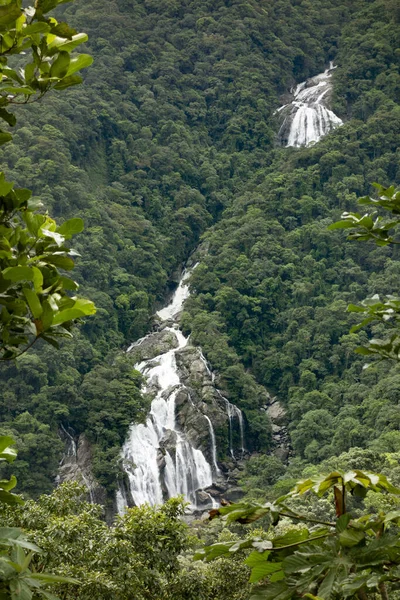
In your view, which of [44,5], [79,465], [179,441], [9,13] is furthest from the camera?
[179,441]

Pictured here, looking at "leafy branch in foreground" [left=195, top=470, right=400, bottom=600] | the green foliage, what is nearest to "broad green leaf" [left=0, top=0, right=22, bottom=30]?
"leafy branch in foreground" [left=195, top=470, right=400, bottom=600]

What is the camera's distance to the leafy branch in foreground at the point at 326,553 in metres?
1.23

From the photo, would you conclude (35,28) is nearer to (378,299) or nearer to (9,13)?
(9,13)

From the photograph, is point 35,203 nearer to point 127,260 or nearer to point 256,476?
point 256,476

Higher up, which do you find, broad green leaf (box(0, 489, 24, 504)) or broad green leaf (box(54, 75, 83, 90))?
broad green leaf (box(54, 75, 83, 90))

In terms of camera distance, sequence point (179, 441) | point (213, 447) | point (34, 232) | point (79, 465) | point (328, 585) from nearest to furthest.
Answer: point (328, 585) < point (34, 232) < point (79, 465) < point (179, 441) < point (213, 447)

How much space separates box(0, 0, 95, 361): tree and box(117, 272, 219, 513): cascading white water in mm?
21501

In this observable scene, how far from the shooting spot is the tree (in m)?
1.39

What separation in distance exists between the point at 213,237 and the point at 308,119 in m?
13.1

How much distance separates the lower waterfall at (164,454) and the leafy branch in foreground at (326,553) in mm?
20698

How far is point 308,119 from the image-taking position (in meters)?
45.3

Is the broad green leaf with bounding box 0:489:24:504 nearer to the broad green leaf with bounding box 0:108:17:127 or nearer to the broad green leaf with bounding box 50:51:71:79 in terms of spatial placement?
the broad green leaf with bounding box 0:108:17:127

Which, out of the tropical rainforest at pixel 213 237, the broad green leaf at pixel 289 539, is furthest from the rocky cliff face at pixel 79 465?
the broad green leaf at pixel 289 539

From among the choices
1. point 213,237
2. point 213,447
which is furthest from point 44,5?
point 213,237
